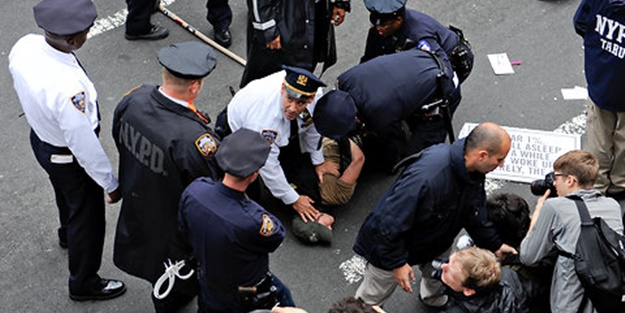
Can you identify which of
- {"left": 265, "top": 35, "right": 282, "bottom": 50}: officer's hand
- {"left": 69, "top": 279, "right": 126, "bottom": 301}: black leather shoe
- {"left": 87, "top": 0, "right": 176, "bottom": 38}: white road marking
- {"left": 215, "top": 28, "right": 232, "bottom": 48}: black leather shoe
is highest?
{"left": 265, "top": 35, "right": 282, "bottom": 50}: officer's hand

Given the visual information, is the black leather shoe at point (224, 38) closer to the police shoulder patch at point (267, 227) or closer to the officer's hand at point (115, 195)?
the officer's hand at point (115, 195)

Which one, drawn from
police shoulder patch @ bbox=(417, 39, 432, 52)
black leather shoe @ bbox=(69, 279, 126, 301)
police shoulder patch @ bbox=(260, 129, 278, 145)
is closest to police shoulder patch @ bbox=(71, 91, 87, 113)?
police shoulder patch @ bbox=(260, 129, 278, 145)

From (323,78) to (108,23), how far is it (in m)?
2.13

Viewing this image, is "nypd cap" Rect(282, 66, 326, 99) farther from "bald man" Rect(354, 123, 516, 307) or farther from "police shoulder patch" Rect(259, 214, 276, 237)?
"police shoulder patch" Rect(259, 214, 276, 237)

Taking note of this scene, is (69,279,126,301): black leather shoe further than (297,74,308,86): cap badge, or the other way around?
(69,279,126,301): black leather shoe

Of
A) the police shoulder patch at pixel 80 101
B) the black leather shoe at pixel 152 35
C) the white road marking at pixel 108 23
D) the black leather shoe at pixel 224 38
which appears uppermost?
the police shoulder patch at pixel 80 101

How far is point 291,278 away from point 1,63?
3.42 m

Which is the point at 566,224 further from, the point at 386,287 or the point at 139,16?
the point at 139,16

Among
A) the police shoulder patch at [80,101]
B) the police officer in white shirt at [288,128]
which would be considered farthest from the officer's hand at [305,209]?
the police shoulder patch at [80,101]

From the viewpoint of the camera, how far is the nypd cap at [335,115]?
5.30 m

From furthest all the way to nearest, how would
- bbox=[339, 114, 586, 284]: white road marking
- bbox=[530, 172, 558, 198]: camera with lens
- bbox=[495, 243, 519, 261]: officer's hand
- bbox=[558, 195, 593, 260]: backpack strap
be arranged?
1. bbox=[339, 114, 586, 284]: white road marking
2. bbox=[530, 172, 558, 198]: camera with lens
3. bbox=[495, 243, 519, 261]: officer's hand
4. bbox=[558, 195, 593, 260]: backpack strap

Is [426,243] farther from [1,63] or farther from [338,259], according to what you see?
[1,63]

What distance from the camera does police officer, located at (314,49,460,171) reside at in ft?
17.5

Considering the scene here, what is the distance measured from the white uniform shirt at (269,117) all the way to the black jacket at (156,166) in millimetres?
760
